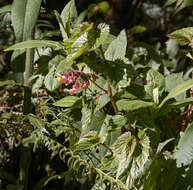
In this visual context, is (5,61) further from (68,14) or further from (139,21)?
(139,21)

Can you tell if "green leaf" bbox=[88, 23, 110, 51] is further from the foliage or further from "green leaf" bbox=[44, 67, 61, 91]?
"green leaf" bbox=[44, 67, 61, 91]

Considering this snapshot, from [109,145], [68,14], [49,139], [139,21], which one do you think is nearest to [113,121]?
[109,145]

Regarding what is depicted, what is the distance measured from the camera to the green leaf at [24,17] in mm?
1067

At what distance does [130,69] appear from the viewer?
0.93 m

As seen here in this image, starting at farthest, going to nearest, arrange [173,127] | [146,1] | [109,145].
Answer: [146,1]
[173,127]
[109,145]

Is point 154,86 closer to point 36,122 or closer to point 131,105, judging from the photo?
point 131,105

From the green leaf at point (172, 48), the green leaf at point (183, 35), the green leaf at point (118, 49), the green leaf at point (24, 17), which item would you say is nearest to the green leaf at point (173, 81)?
the green leaf at point (183, 35)

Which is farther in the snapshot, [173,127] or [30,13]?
[173,127]

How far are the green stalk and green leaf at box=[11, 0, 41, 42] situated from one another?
0.74 ft

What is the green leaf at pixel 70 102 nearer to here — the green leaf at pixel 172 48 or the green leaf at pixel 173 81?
the green leaf at pixel 173 81

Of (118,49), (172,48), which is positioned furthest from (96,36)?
(172,48)

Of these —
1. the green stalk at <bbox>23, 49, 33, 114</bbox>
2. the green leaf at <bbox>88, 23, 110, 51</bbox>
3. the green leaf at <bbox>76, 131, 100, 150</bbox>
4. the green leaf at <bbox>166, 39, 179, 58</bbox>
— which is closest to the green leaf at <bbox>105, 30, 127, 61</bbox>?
the green leaf at <bbox>88, 23, 110, 51</bbox>

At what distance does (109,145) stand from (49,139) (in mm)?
199

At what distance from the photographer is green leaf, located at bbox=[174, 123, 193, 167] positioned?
977 millimetres
